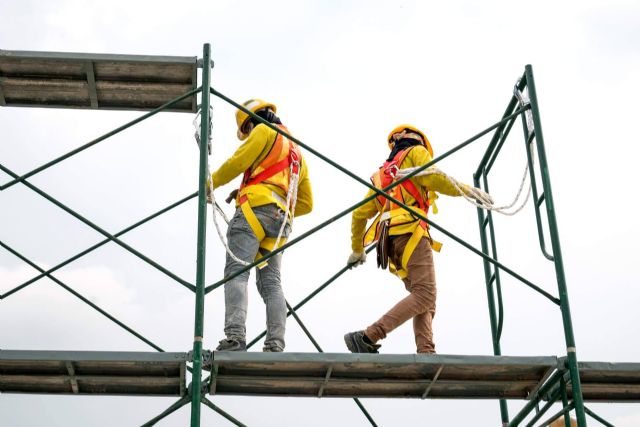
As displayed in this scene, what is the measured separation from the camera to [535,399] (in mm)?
8797

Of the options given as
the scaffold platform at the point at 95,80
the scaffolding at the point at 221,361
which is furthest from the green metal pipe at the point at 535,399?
the scaffold platform at the point at 95,80

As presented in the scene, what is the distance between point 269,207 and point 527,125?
88.5 inches

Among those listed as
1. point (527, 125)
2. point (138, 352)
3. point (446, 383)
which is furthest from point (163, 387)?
point (527, 125)

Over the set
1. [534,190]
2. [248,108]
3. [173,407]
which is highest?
[248,108]

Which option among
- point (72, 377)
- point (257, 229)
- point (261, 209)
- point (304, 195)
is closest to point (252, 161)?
point (261, 209)

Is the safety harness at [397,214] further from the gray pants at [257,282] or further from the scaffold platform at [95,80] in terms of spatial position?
the scaffold platform at [95,80]

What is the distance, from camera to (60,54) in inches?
365

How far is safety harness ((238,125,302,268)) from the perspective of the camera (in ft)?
29.6

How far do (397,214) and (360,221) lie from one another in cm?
53

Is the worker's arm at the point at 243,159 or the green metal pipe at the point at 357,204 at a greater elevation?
the worker's arm at the point at 243,159

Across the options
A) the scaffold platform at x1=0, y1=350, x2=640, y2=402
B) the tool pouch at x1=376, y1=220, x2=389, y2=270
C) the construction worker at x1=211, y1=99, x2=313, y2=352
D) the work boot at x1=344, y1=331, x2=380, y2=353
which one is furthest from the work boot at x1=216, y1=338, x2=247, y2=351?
the tool pouch at x1=376, y1=220, x2=389, y2=270

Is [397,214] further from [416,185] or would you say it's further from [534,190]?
[534,190]

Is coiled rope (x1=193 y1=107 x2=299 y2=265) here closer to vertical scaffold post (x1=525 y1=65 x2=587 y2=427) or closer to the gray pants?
the gray pants

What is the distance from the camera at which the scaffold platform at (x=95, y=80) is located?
9266 mm
